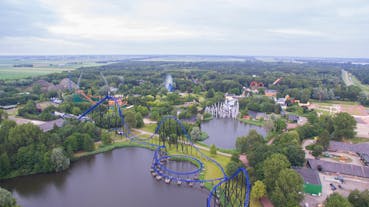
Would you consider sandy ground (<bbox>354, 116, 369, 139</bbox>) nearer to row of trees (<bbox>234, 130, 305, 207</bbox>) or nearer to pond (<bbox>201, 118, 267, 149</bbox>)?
pond (<bbox>201, 118, 267, 149</bbox>)

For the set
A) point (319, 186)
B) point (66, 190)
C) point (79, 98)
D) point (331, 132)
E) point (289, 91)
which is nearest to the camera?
point (319, 186)

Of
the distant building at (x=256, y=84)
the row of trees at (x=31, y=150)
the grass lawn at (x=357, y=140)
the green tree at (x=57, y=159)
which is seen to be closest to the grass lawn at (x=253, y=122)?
the grass lawn at (x=357, y=140)

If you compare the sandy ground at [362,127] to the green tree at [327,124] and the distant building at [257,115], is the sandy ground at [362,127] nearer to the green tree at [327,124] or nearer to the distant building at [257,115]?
the green tree at [327,124]

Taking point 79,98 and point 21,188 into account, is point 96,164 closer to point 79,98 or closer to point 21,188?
point 21,188

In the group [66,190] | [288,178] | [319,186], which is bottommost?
[66,190]

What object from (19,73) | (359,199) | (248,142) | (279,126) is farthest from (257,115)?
(19,73)

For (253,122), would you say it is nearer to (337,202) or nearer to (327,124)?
(327,124)

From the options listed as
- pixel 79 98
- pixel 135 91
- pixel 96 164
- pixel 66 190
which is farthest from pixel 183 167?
pixel 135 91
